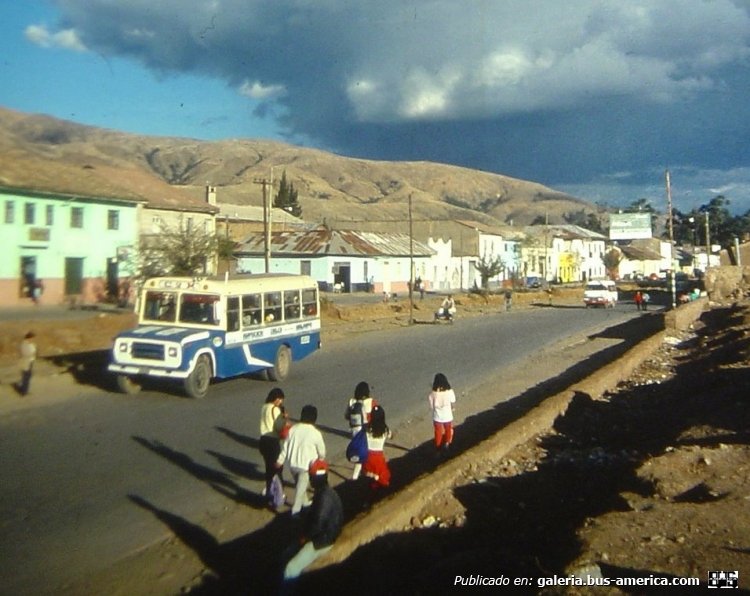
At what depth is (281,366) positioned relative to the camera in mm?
21812

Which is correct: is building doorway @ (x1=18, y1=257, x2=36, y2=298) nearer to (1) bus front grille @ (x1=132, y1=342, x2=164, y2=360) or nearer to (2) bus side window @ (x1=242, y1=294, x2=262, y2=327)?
(2) bus side window @ (x1=242, y1=294, x2=262, y2=327)

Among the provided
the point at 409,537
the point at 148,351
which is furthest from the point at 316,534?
the point at 148,351

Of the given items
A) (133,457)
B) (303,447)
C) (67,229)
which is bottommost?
(133,457)

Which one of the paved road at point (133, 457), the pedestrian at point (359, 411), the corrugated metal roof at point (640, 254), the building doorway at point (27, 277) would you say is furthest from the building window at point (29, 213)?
the corrugated metal roof at point (640, 254)

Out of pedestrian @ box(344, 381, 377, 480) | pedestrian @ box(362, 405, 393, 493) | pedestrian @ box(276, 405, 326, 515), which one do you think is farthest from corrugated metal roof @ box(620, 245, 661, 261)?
pedestrian @ box(276, 405, 326, 515)

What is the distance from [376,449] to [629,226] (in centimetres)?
7229

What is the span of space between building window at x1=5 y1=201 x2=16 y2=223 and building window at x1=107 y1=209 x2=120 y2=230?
6.88 meters

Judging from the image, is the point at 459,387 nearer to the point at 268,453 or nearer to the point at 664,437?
the point at 664,437

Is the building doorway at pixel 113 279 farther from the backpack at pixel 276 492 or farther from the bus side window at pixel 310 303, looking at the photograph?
the backpack at pixel 276 492

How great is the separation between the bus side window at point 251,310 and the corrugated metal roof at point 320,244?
4913 cm

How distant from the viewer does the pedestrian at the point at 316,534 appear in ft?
22.6

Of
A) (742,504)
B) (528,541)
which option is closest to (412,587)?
(528,541)

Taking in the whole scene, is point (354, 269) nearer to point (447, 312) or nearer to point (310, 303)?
point (447, 312)

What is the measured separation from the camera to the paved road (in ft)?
29.7
